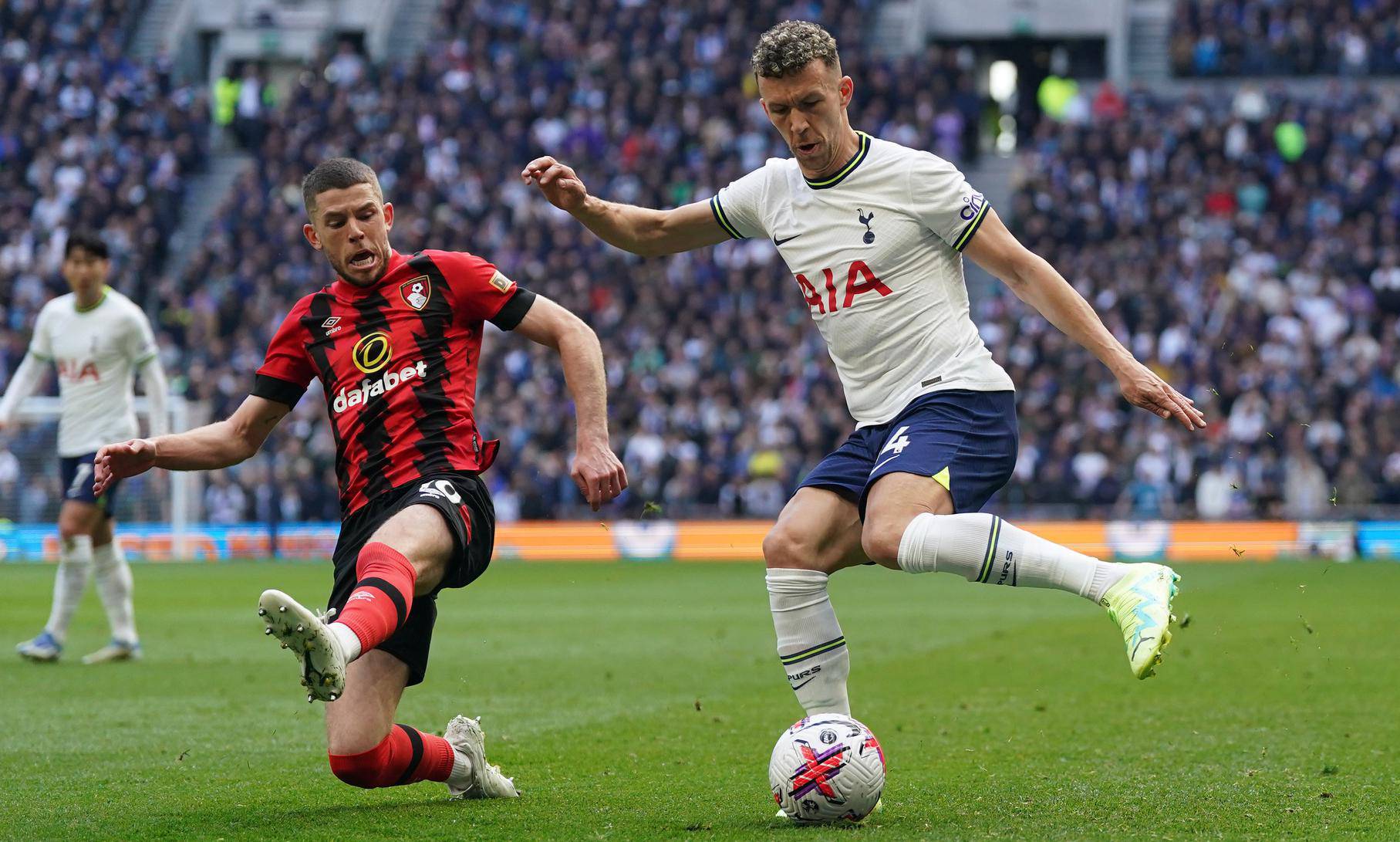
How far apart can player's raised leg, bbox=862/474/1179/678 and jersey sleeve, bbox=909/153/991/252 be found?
0.95 m

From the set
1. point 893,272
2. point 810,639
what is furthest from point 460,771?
point 893,272

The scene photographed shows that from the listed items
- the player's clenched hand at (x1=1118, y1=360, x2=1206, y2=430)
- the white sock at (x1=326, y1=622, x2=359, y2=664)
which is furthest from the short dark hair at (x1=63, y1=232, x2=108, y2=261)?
the player's clenched hand at (x1=1118, y1=360, x2=1206, y2=430)

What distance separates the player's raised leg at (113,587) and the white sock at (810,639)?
6819 mm

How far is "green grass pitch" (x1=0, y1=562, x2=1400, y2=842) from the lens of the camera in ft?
17.8

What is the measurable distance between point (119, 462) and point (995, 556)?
2.76m

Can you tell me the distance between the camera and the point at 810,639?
5.73m

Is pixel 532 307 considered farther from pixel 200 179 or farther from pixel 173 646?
pixel 200 179

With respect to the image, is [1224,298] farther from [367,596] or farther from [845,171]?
[367,596]

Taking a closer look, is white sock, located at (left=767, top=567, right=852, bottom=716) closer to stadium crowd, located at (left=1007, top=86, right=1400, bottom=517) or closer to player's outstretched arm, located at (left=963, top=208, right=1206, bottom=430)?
player's outstretched arm, located at (left=963, top=208, right=1206, bottom=430)

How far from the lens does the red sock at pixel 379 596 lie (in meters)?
4.93

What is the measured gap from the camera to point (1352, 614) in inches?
576

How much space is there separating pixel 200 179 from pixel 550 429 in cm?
1244

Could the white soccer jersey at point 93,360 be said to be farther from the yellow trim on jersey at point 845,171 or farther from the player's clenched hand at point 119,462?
the yellow trim on jersey at point 845,171

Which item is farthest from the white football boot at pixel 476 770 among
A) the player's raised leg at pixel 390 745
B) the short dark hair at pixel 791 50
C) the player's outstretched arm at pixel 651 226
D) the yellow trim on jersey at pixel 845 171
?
the short dark hair at pixel 791 50
